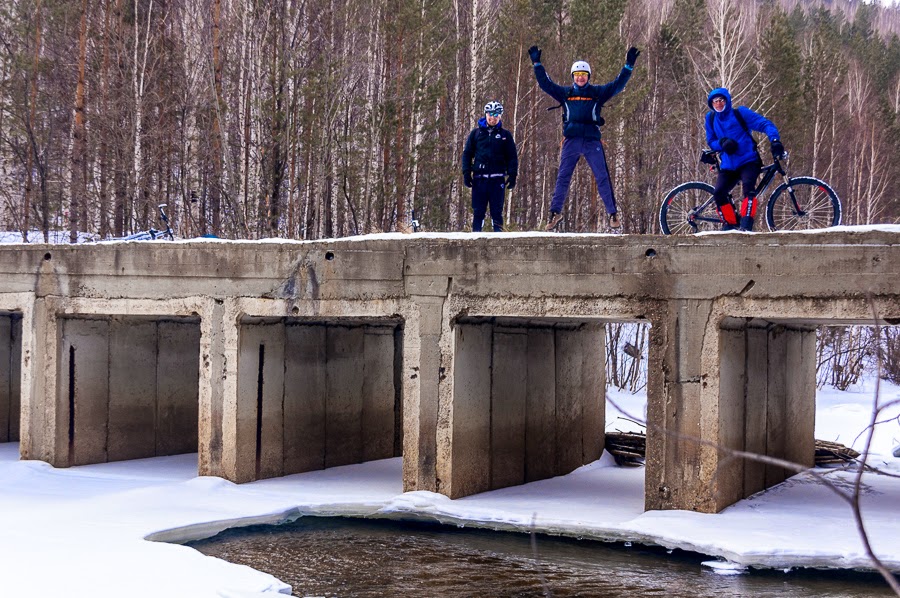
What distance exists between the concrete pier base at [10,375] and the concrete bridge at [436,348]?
2.42 meters

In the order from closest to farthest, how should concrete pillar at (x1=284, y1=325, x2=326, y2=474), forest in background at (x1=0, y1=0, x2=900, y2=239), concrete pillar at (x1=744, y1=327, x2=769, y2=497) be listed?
concrete pillar at (x1=744, y1=327, x2=769, y2=497), concrete pillar at (x1=284, y1=325, x2=326, y2=474), forest in background at (x1=0, y1=0, x2=900, y2=239)

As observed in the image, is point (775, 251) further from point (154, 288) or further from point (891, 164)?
point (891, 164)

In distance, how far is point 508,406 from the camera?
10906 millimetres

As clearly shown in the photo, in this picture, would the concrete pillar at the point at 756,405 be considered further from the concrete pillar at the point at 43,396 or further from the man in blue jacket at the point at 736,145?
the concrete pillar at the point at 43,396

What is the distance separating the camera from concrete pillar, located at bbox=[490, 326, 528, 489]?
10.7 metres

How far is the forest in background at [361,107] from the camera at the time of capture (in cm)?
1967

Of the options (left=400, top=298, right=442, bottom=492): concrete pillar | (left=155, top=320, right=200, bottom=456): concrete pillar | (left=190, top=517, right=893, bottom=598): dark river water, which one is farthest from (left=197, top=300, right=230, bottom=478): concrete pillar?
(left=155, top=320, right=200, bottom=456): concrete pillar

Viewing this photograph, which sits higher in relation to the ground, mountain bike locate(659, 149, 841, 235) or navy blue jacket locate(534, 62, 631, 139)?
navy blue jacket locate(534, 62, 631, 139)

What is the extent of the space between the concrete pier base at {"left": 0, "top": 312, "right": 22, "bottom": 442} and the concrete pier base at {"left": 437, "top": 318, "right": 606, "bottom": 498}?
→ 7.32m

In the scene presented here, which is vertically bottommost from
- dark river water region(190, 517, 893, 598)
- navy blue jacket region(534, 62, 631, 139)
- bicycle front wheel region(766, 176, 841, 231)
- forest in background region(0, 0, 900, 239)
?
dark river water region(190, 517, 893, 598)

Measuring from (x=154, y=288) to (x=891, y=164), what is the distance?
23211 mm

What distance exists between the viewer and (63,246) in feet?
38.2

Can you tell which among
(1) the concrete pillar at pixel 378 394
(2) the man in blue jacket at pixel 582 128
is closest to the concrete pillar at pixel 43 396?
(1) the concrete pillar at pixel 378 394

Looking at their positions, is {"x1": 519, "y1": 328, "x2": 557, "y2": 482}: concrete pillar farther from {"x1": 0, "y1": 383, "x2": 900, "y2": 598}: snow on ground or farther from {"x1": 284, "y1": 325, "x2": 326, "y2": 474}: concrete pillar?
{"x1": 284, "y1": 325, "x2": 326, "y2": 474}: concrete pillar
